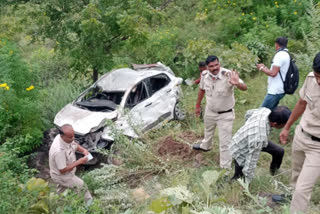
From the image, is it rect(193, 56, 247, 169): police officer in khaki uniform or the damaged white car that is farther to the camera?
the damaged white car

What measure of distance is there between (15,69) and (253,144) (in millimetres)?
5355

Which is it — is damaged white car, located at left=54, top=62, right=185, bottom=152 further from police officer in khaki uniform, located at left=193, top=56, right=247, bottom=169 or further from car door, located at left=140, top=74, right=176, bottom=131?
police officer in khaki uniform, located at left=193, top=56, right=247, bottom=169

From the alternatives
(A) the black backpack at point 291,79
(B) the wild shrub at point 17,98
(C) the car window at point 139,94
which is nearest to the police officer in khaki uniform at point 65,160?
(B) the wild shrub at point 17,98

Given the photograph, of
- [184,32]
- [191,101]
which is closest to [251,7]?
[184,32]

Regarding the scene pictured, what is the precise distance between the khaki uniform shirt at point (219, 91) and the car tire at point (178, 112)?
2583 millimetres

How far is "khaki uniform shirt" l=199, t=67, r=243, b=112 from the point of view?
5.04 metres

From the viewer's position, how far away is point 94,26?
7363mm

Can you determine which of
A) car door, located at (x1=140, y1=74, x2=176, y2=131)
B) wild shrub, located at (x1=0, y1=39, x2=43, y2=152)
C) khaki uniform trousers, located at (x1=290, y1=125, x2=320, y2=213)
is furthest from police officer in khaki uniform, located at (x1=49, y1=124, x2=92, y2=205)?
khaki uniform trousers, located at (x1=290, y1=125, x2=320, y2=213)

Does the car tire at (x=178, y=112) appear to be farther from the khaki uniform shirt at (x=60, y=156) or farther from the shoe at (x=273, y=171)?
the khaki uniform shirt at (x=60, y=156)

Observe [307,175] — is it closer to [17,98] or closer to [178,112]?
[178,112]

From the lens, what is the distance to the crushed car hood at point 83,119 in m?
6.41

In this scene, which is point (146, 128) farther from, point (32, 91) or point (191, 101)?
point (32, 91)

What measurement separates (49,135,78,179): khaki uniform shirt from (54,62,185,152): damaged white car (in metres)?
1.13

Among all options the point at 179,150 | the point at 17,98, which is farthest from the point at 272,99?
the point at 17,98
